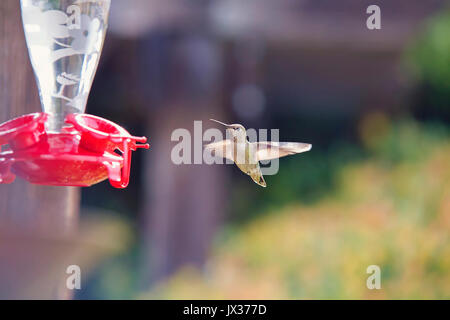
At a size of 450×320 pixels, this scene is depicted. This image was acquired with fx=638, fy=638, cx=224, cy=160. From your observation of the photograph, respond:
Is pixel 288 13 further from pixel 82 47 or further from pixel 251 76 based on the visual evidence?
pixel 82 47

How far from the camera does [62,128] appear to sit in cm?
192

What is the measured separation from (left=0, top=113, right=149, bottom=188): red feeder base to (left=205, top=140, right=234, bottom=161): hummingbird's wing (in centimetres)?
21

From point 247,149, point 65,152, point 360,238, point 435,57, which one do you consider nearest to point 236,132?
point 247,149

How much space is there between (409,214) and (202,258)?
2215 millimetres

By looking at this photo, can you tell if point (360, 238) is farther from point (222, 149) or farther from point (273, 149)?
point (222, 149)

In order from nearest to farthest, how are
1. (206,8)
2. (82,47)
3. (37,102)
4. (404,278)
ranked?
(82,47), (37,102), (404,278), (206,8)

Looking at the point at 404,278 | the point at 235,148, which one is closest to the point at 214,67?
the point at 404,278

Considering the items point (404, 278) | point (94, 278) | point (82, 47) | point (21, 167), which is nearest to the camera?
point (21, 167)

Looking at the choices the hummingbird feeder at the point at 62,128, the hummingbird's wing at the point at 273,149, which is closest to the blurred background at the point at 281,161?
the hummingbird feeder at the point at 62,128

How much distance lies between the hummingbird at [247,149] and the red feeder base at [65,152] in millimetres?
251

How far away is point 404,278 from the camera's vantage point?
452cm

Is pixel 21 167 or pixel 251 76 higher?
pixel 251 76

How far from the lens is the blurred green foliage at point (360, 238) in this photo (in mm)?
4594

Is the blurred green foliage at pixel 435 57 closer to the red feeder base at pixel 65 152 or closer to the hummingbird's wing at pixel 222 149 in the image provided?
the hummingbird's wing at pixel 222 149
